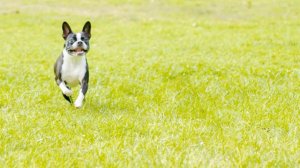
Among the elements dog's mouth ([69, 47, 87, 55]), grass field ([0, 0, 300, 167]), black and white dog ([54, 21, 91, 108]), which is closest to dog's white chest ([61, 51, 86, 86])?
black and white dog ([54, 21, 91, 108])

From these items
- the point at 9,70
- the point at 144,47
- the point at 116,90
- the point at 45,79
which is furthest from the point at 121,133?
the point at 144,47

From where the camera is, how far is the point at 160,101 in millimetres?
9578

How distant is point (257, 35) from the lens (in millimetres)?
18078

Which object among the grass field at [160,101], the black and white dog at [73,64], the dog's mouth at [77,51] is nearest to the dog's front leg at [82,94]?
the black and white dog at [73,64]

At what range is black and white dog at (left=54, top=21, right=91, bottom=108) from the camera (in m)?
8.20

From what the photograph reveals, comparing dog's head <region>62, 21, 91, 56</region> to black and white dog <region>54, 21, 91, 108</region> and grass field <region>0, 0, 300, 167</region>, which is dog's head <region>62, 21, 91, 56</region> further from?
grass field <region>0, 0, 300, 167</region>

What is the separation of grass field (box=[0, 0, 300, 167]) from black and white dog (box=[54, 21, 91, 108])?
15.3 inches

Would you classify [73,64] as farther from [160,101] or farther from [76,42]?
[160,101]

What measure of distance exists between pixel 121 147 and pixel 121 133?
0.83 meters

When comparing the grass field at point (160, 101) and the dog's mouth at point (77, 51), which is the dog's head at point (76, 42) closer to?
the dog's mouth at point (77, 51)

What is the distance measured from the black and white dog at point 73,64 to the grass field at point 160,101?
1.27 feet

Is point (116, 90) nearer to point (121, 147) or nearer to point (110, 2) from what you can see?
point (121, 147)

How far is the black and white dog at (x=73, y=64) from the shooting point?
8195 millimetres

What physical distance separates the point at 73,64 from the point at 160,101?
2006 mm
